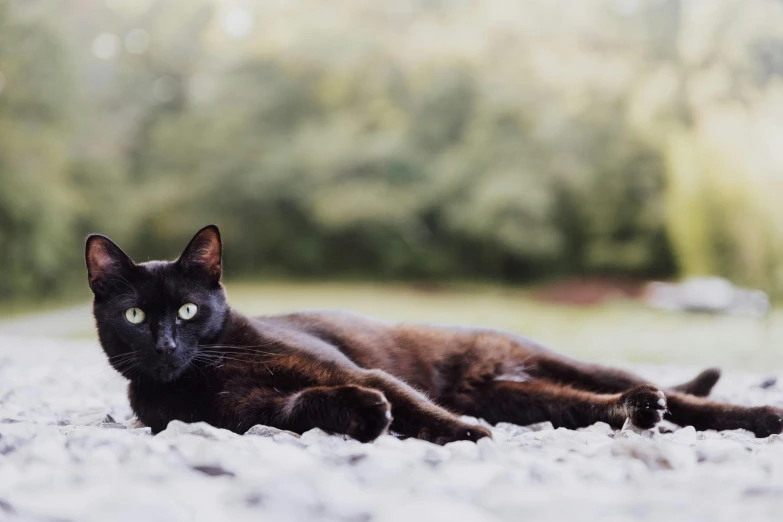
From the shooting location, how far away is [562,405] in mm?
1709

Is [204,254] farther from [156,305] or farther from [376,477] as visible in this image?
[376,477]

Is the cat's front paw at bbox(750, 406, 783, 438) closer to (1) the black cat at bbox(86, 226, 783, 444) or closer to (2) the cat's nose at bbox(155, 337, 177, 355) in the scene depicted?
(1) the black cat at bbox(86, 226, 783, 444)

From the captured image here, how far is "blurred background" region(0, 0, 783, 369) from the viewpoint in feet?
15.8

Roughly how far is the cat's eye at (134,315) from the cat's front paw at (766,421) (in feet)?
4.40

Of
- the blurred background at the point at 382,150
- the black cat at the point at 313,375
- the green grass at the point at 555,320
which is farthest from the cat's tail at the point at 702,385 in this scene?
the blurred background at the point at 382,150

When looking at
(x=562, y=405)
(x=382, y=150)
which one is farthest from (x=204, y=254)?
(x=382, y=150)

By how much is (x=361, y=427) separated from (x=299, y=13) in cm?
464

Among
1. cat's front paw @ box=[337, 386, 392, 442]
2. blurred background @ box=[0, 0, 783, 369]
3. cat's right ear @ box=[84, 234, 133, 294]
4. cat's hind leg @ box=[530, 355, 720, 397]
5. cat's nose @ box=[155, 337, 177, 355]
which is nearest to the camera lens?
cat's front paw @ box=[337, 386, 392, 442]

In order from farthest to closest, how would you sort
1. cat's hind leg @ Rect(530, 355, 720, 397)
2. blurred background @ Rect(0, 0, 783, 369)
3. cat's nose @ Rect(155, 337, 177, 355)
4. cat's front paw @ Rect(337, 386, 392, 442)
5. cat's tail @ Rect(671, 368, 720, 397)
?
blurred background @ Rect(0, 0, 783, 369)
cat's tail @ Rect(671, 368, 720, 397)
cat's hind leg @ Rect(530, 355, 720, 397)
cat's nose @ Rect(155, 337, 177, 355)
cat's front paw @ Rect(337, 386, 392, 442)

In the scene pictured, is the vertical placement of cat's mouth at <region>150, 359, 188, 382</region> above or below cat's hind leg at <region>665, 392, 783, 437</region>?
below

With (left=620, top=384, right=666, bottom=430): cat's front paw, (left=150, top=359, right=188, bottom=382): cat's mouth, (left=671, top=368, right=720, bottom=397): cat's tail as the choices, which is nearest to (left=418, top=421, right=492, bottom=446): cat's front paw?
(left=620, top=384, right=666, bottom=430): cat's front paw

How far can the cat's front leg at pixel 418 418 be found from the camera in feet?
4.28

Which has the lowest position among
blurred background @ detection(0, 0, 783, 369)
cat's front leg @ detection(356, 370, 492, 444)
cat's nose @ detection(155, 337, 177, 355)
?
cat's front leg @ detection(356, 370, 492, 444)

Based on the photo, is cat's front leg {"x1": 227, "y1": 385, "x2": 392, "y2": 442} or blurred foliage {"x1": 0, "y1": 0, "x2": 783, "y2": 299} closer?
cat's front leg {"x1": 227, "y1": 385, "x2": 392, "y2": 442}
